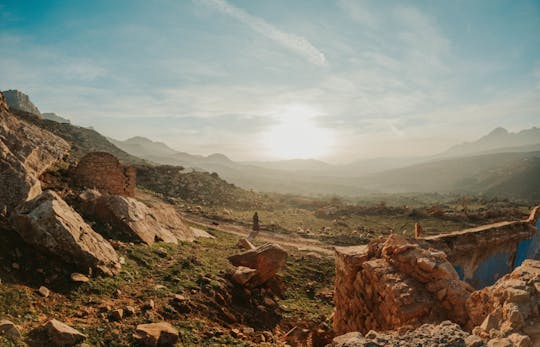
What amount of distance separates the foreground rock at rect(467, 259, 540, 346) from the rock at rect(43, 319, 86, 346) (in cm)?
654

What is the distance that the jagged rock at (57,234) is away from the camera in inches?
301

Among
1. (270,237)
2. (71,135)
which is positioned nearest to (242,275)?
(270,237)

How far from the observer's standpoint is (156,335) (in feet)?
19.4

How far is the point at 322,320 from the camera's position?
1004cm

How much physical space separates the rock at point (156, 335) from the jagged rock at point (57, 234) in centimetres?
278

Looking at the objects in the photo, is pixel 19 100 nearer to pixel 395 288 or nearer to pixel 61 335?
pixel 61 335

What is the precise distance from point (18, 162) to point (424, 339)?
12.0 m

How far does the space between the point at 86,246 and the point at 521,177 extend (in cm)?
13975

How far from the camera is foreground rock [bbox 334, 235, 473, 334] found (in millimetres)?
6148

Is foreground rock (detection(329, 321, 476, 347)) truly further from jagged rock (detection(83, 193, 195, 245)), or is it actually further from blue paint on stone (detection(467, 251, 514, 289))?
jagged rock (detection(83, 193, 195, 245))

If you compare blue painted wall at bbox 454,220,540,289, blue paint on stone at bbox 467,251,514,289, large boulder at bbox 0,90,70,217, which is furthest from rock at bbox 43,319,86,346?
blue paint on stone at bbox 467,251,514,289

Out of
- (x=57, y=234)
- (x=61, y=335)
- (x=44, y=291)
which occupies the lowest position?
(x=61, y=335)

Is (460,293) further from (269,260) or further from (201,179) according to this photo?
(201,179)

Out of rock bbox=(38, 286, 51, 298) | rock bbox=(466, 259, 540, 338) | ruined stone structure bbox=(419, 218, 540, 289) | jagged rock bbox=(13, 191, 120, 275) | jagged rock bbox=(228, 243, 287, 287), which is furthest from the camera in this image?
jagged rock bbox=(228, 243, 287, 287)
